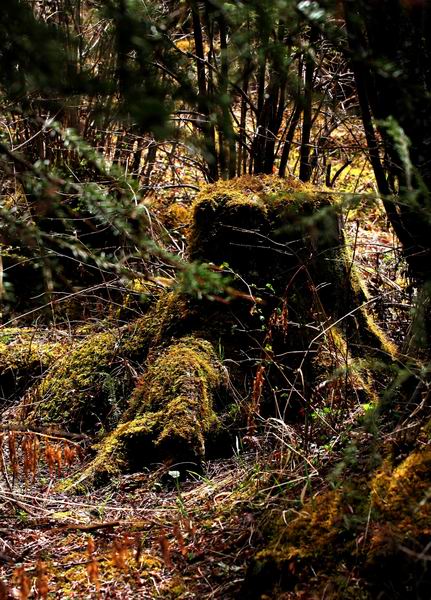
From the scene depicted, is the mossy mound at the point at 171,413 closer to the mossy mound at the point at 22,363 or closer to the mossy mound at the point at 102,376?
the mossy mound at the point at 102,376

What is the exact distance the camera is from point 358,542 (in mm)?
2326

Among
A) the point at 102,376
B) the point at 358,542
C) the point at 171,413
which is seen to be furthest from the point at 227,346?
the point at 358,542

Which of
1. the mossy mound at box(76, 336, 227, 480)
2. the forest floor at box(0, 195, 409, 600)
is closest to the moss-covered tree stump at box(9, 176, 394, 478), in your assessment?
the mossy mound at box(76, 336, 227, 480)

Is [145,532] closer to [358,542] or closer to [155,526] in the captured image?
[155,526]

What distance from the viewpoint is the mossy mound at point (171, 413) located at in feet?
12.2

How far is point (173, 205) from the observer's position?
258 inches

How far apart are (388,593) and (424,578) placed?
14 centimetres

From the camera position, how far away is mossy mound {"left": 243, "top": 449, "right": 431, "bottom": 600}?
2.15 m

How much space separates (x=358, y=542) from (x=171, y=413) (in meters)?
1.67

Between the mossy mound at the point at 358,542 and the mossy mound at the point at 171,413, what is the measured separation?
3.81 feet

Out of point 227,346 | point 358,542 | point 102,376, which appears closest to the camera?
point 358,542

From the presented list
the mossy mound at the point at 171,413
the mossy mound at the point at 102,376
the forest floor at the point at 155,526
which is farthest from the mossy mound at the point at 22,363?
the forest floor at the point at 155,526

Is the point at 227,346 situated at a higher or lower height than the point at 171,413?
higher

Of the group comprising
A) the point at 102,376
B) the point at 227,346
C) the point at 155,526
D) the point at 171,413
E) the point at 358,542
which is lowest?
the point at 155,526
